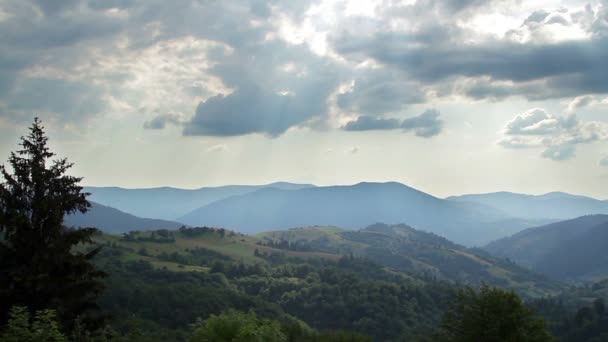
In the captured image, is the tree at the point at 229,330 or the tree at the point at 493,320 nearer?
the tree at the point at 229,330

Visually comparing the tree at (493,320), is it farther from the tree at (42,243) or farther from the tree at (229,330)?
the tree at (42,243)

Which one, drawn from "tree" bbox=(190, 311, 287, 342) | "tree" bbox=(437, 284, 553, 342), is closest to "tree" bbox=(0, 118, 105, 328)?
"tree" bbox=(190, 311, 287, 342)

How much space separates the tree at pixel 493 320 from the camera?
3878 centimetres

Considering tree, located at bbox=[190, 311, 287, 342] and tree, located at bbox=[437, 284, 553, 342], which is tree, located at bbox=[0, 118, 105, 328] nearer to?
tree, located at bbox=[190, 311, 287, 342]

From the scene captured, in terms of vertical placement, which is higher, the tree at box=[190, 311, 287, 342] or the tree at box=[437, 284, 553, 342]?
the tree at box=[190, 311, 287, 342]

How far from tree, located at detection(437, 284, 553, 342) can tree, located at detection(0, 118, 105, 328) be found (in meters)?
29.3

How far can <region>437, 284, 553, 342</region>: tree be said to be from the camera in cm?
3878

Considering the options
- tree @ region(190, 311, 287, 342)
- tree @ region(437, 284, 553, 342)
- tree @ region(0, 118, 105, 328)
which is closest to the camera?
tree @ region(190, 311, 287, 342)

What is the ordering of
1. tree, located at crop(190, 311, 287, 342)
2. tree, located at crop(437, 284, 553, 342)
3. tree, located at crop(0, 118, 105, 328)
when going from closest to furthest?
tree, located at crop(190, 311, 287, 342) < tree, located at crop(0, 118, 105, 328) < tree, located at crop(437, 284, 553, 342)

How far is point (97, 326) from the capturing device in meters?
28.2

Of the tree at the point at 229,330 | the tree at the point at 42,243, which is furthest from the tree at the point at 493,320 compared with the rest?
the tree at the point at 42,243

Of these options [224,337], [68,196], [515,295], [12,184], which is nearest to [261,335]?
[224,337]

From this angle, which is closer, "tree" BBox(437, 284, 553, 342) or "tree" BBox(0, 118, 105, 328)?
"tree" BBox(0, 118, 105, 328)

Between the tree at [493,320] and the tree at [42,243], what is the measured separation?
1153 inches
